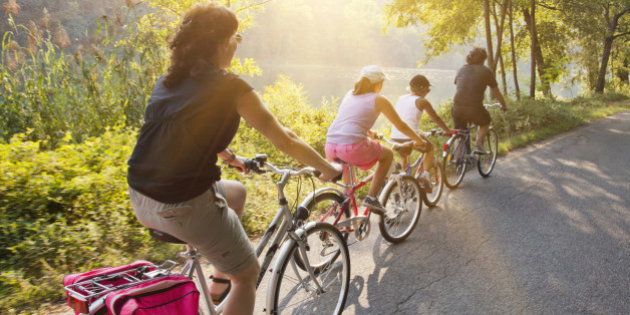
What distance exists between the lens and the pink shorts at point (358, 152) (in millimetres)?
4012

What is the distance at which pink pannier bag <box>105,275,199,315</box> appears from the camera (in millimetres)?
1647

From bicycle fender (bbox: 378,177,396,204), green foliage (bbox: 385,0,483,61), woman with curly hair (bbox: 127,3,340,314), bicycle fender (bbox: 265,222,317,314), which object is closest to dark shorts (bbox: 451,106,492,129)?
bicycle fender (bbox: 378,177,396,204)

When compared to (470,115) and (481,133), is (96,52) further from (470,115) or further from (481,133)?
(481,133)

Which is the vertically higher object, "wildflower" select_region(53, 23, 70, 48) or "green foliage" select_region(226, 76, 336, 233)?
"wildflower" select_region(53, 23, 70, 48)

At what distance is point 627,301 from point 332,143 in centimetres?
287

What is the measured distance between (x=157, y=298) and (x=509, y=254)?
147 inches

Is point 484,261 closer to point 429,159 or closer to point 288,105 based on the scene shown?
point 429,159

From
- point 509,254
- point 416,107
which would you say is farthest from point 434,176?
point 509,254

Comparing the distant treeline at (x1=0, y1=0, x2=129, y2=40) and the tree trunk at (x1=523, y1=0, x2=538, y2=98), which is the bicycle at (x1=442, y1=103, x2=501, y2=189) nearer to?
the distant treeline at (x1=0, y1=0, x2=129, y2=40)

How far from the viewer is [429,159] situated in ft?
18.5

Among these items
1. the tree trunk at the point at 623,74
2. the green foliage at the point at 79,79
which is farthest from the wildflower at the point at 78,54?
the tree trunk at the point at 623,74

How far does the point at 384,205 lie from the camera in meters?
4.34

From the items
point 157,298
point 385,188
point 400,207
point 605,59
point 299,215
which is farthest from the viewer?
point 605,59

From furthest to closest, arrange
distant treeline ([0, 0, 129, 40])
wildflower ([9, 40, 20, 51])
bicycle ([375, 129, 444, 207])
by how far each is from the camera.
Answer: distant treeline ([0, 0, 129, 40]) < bicycle ([375, 129, 444, 207]) < wildflower ([9, 40, 20, 51])
